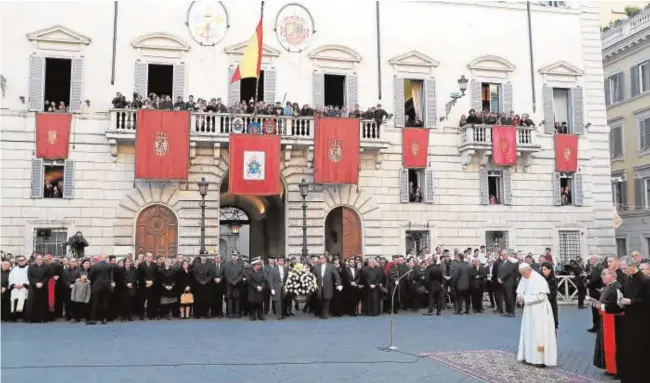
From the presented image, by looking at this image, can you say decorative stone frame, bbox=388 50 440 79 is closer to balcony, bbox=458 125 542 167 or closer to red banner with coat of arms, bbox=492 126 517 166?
balcony, bbox=458 125 542 167

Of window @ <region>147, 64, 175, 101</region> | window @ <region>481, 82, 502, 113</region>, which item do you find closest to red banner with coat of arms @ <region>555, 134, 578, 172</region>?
window @ <region>481, 82, 502, 113</region>

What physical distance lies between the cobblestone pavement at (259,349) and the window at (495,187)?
10.5m

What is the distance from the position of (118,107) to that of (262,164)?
584cm

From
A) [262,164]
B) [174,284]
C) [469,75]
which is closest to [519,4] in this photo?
[469,75]

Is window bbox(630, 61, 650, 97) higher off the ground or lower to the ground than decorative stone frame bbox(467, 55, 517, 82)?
higher

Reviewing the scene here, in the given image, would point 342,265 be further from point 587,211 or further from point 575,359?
point 587,211

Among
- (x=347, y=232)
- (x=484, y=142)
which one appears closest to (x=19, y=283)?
(x=347, y=232)

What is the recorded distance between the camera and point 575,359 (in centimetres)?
1166

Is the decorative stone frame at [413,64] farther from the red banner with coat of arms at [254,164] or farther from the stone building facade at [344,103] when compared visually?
the red banner with coat of arms at [254,164]

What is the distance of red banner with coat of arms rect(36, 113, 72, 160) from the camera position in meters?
24.4

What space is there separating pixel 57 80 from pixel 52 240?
20.8 ft

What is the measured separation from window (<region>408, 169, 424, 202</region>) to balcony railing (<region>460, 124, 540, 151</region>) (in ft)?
7.26

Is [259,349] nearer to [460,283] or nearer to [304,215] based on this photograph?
[460,283]

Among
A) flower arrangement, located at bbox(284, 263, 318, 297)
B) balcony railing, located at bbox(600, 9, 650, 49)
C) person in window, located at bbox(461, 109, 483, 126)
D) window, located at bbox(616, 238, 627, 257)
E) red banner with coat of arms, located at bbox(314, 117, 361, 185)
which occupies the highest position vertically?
balcony railing, located at bbox(600, 9, 650, 49)
